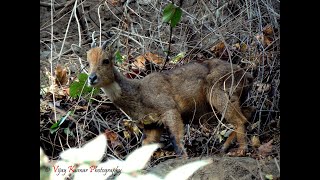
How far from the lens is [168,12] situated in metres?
4.93

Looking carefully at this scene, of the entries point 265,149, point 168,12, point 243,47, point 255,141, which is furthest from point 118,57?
point 265,149

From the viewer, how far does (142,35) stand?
17.2 ft

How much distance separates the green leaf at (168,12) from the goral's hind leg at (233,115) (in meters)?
0.84

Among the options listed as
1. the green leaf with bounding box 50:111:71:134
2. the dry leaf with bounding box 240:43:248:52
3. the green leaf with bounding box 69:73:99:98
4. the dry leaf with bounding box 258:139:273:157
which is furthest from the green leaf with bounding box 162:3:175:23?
the dry leaf with bounding box 258:139:273:157

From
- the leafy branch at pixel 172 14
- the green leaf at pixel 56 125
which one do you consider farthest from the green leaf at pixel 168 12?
→ the green leaf at pixel 56 125

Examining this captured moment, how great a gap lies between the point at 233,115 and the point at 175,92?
582 millimetres

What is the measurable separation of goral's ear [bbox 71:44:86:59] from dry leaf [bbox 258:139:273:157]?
1656 millimetres

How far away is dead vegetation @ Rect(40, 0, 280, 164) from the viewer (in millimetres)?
4871

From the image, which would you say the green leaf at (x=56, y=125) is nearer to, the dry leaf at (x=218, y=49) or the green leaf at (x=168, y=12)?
the green leaf at (x=168, y=12)

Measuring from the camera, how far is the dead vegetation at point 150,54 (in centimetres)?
487

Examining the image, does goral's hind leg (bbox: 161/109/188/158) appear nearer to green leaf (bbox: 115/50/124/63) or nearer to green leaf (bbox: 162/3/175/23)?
green leaf (bbox: 115/50/124/63)
